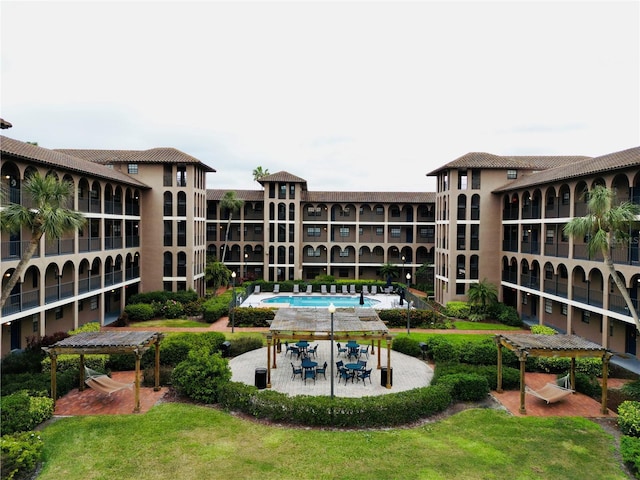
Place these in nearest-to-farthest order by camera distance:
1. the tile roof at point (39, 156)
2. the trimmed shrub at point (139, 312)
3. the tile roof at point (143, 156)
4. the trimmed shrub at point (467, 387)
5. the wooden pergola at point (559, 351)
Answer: the wooden pergola at point (559, 351), the trimmed shrub at point (467, 387), the tile roof at point (39, 156), the trimmed shrub at point (139, 312), the tile roof at point (143, 156)

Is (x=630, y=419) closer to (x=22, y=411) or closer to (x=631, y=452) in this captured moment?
(x=631, y=452)

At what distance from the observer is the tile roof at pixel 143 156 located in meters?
36.6

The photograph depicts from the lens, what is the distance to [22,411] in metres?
13.2

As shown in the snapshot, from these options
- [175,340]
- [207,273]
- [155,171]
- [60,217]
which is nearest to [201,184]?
[155,171]

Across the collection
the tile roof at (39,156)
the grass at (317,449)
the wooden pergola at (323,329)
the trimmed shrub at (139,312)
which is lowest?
the grass at (317,449)

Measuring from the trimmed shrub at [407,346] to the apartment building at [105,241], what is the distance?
20810mm

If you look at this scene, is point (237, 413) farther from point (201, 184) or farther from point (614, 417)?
point (201, 184)

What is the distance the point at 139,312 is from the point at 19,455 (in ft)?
69.9

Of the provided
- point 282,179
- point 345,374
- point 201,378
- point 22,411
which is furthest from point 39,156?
point 282,179

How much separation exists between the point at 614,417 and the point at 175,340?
67.0ft

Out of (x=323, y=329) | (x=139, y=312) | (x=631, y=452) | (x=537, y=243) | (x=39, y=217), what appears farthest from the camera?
(x=537, y=243)

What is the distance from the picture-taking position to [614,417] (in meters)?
15.5

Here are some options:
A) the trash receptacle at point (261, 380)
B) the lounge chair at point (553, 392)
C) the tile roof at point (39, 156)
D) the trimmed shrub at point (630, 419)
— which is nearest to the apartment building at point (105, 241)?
the tile roof at point (39, 156)

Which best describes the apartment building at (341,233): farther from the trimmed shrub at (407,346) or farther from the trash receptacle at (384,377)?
the trash receptacle at (384,377)
